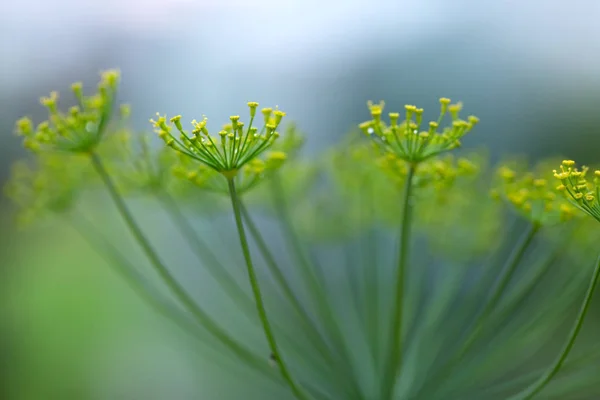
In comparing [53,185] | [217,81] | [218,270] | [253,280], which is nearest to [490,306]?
[253,280]

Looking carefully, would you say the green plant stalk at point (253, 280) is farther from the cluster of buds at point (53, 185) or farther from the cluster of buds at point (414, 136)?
the cluster of buds at point (53, 185)

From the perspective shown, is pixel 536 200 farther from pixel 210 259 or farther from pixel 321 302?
pixel 210 259

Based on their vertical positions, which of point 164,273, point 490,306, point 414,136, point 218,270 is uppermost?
point 414,136

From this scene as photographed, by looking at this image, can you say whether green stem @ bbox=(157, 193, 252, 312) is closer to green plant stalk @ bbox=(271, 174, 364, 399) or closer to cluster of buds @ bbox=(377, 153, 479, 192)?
green plant stalk @ bbox=(271, 174, 364, 399)

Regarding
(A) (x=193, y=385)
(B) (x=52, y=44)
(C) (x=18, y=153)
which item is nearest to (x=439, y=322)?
(A) (x=193, y=385)

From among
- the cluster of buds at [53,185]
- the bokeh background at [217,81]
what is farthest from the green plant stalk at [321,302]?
the bokeh background at [217,81]

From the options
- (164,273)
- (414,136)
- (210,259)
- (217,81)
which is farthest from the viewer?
(217,81)

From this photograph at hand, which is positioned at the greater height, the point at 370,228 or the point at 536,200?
the point at 536,200
